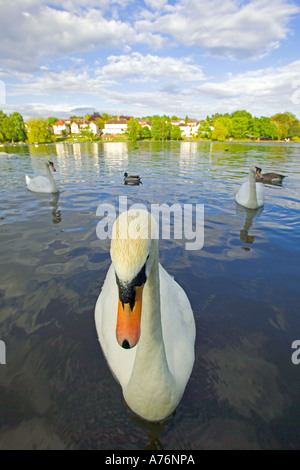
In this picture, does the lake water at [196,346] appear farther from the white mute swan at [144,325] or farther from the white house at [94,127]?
the white house at [94,127]

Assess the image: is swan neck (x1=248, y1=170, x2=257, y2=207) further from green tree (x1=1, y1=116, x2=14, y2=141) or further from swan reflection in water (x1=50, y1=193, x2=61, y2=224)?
green tree (x1=1, y1=116, x2=14, y2=141)

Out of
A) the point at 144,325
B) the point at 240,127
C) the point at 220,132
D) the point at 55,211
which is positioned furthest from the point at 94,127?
the point at 144,325

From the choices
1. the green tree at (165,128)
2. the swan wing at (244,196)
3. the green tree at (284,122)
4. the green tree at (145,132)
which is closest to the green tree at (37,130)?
the green tree at (165,128)

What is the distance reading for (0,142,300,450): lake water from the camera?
8.36ft

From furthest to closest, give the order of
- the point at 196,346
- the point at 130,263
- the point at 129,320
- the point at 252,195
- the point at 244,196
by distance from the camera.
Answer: the point at 244,196
the point at 252,195
the point at 196,346
the point at 129,320
the point at 130,263

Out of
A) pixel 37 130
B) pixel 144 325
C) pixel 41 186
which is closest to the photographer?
pixel 144 325

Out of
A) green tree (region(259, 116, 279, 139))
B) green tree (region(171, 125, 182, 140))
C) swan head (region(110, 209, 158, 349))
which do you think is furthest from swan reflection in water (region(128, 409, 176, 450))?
green tree (region(259, 116, 279, 139))

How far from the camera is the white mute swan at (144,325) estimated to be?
5.42 feet

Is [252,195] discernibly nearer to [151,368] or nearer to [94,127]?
[151,368]

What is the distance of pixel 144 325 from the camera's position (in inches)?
84.1

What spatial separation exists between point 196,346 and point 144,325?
1719 millimetres

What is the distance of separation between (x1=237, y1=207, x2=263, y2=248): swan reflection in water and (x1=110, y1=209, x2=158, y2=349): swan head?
5782 mm

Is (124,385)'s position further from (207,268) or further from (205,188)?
(205,188)

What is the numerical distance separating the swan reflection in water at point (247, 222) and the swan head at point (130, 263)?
5.78 meters
